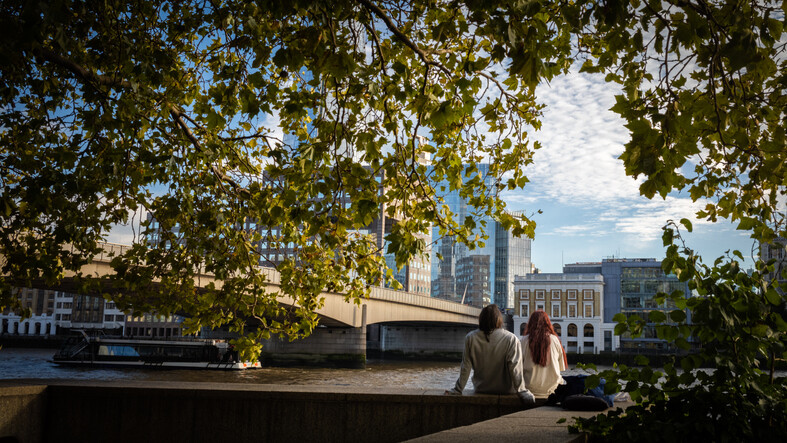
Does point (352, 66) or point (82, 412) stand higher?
point (352, 66)

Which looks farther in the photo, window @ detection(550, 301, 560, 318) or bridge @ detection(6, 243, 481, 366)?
window @ detection(550, 301, 560, 318)

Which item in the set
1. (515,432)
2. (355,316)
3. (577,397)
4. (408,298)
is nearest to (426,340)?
(408,298)

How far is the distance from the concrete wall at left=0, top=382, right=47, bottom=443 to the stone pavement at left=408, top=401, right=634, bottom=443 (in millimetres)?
3843

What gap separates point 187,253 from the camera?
7.29 m

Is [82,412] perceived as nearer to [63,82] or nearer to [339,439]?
[339,439]

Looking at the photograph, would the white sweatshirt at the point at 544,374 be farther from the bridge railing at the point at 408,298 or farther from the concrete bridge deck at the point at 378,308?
the bridge railing at the point at 408,298

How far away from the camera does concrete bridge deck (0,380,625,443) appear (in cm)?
532

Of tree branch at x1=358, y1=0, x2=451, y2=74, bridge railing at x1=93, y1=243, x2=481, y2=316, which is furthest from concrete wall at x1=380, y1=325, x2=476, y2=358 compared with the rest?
tree branch at x1=358, y1=0, x2=451, y2=74

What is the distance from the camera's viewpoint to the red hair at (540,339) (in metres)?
5.99

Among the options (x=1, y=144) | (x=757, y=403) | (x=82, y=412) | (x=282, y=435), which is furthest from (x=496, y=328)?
(x=1, y=144)

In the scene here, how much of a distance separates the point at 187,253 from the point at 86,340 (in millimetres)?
34774

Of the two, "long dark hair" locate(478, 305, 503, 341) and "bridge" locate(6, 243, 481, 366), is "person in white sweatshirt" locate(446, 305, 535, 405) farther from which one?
"bridge" locate(6, 243, 481, 366)

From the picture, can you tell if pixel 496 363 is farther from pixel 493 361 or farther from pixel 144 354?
pixel 144 354

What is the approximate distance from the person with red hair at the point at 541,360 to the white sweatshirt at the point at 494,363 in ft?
1.84
